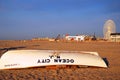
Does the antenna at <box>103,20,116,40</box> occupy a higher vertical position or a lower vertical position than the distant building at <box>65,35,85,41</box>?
higher

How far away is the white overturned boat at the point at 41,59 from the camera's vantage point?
46.5 ft

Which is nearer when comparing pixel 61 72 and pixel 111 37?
pixel 61 72

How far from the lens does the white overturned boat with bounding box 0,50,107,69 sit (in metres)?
14.2

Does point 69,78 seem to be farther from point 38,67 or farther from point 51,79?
point 38,67

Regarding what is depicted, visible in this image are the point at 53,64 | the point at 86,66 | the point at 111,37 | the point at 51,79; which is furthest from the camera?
the point at 111,37

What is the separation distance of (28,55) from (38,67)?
2.74ft

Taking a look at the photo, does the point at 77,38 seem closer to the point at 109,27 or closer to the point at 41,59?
the point at 109,27

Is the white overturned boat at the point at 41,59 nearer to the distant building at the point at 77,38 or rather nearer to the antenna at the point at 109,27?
the antenna at the point at 109,27

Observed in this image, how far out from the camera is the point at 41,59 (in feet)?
46.7

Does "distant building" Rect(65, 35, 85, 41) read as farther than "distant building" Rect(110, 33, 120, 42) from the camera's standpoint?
Yes

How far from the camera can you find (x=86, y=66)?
49.9 ft

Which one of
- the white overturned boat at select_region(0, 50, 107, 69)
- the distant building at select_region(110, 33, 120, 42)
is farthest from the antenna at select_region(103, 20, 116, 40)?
the white overturned boat at select_region(0, 50, 107, 69)

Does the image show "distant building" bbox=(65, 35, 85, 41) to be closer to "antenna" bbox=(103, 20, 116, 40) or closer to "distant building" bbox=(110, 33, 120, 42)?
"antenna" bbox=(103, 20, 116, 40)

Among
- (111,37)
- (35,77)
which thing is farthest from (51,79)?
(111,37)
